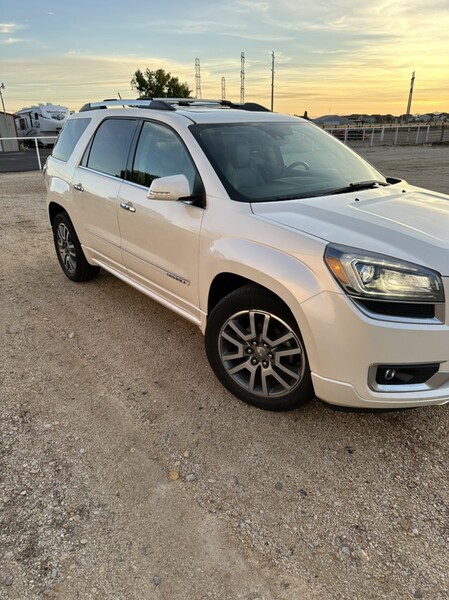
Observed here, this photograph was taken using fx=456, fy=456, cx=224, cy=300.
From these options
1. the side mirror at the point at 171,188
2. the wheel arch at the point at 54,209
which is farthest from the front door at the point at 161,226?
the wheel arch at the point at 54,209

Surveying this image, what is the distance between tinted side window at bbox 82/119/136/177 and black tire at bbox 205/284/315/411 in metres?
1.76

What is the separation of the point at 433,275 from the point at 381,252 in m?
0.26

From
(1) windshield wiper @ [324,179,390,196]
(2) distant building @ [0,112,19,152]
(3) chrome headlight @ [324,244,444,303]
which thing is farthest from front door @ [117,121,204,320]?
(2) distant building @ [0,112,19,152]

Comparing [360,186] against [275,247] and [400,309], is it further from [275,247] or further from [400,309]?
[400,309]

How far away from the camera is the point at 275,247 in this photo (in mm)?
2475

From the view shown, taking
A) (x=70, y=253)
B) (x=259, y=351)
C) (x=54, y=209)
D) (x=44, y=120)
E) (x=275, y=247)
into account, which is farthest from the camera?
(x=44, y=120)

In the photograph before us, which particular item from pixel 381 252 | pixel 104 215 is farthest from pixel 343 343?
pixel 104 215

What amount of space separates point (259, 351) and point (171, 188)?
1.15 meters

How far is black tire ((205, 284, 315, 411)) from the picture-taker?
2594 millimetres

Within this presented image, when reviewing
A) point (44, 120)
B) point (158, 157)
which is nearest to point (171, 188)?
point (158, 157)

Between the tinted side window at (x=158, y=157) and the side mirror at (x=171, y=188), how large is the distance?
10cm

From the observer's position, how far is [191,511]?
85.5 inches

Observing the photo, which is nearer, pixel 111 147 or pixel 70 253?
pixel 111 147

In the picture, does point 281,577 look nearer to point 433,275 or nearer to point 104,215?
point 433,275
